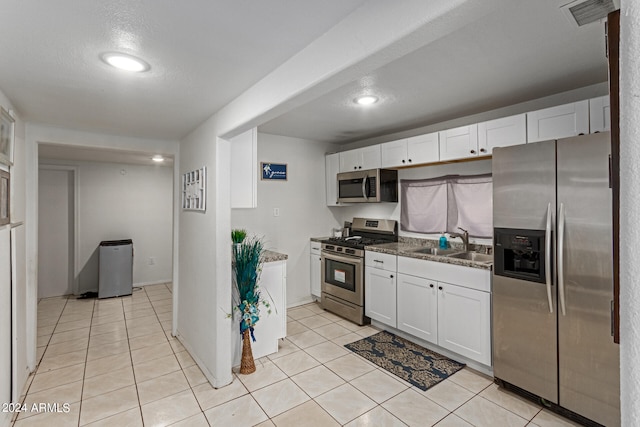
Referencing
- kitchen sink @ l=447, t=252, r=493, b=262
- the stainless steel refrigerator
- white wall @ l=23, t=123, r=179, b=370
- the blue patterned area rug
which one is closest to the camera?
the stainless steel refrigerator

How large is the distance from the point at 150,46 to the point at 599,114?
2741 millimetres

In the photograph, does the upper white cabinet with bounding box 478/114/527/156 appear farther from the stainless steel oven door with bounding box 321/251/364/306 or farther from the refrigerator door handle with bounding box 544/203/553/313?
the stainless steel oven door with bounding box 321/251/364/306

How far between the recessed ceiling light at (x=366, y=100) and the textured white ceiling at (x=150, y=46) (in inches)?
42.7

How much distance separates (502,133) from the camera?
2.66m

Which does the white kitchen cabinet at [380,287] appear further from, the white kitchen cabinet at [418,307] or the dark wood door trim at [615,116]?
the dark wood door trim at [615,116]

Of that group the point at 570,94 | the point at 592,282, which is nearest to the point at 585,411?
the point at 592,282

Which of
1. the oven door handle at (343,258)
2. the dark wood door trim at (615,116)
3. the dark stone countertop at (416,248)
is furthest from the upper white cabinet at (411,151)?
the dark wood door trim at (615,116)

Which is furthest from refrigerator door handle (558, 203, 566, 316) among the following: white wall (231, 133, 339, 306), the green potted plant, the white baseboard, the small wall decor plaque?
the white baseboard

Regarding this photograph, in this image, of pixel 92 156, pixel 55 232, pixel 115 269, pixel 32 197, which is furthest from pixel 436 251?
pixel 55 232

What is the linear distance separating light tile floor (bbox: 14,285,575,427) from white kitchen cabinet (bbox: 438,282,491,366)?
8.5 inches

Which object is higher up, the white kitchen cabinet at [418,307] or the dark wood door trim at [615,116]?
the dark wood door trim at [615,116]

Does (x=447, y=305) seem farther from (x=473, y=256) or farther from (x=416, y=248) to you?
(x=416, y=248)

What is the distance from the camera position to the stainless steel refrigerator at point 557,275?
195cm

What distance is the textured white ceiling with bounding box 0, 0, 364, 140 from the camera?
1270 millimetres
